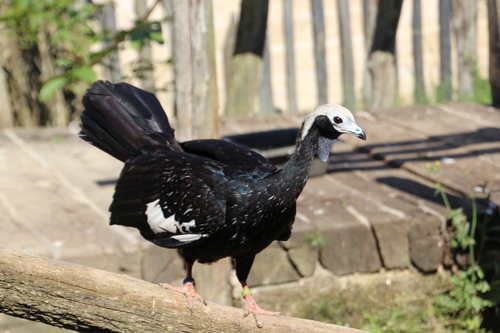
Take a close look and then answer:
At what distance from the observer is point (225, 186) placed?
2.98 meters

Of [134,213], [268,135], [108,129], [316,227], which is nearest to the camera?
[134,213]

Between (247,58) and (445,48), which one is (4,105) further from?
(445,48)

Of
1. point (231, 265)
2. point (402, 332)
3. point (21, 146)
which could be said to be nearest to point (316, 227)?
point (231, 265)

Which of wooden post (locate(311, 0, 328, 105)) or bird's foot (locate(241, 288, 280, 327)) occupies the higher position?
wooden post (locate(311, 0, 328, 105))

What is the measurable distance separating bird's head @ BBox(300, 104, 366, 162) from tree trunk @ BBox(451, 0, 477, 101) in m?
5.78

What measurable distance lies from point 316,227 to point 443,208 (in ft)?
3.11

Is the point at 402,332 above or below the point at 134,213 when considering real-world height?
below

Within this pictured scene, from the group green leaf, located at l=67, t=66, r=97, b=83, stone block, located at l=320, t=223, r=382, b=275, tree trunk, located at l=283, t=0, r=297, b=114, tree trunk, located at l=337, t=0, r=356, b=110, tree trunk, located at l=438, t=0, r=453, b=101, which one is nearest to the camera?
stone block, located at l=320, t=223, r=382, b=275

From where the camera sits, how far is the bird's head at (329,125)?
2729mm

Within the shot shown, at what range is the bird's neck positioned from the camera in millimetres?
2844

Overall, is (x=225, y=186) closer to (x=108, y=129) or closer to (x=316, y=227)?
(x=108, y=129)

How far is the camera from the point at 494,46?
685 centimetres

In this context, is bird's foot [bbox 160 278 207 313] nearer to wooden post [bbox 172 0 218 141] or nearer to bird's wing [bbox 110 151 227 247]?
bird's wing [bbox 110 151 227 247]

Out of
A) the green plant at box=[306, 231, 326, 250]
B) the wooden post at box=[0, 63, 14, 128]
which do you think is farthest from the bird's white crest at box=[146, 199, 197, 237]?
the wooden post at box=[0, 63, 14, 128]
